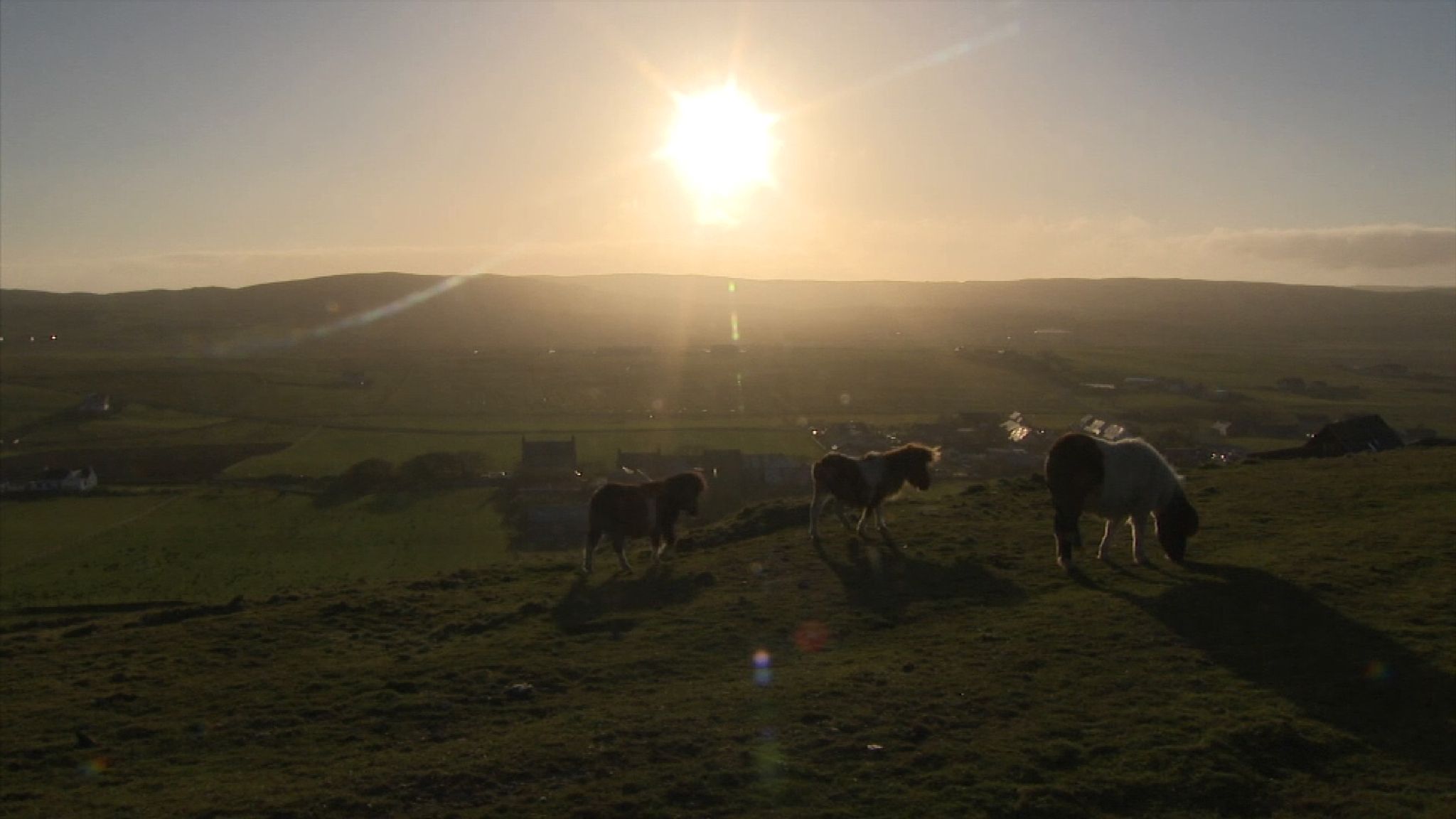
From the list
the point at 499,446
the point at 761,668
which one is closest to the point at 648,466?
the point at 499,446

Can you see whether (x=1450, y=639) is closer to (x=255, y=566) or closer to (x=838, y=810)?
(x=838, y=810)

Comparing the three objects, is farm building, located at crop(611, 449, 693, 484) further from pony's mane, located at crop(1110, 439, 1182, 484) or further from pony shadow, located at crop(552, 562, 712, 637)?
pony's mane, located at crop(1110, 439, 1182, 484)

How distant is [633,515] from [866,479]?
15.0 ft

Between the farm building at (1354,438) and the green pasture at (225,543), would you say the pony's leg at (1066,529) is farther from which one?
the green pasture at (225,543)

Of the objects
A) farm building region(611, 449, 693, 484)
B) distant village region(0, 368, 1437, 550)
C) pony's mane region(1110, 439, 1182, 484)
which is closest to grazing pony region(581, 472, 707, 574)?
pony's mane region(1110, 439, 1182, 484)

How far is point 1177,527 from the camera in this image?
14469 millimetres

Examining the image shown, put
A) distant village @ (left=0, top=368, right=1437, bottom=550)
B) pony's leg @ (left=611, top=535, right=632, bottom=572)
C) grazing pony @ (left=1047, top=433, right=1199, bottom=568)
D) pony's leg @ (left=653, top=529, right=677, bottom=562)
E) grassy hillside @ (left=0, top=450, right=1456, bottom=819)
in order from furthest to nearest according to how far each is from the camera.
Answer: distant village @ (left=0, top=368, right=1437, bottom=550)
pony's leg @ (left=653, top=529, right=677, bottom=562)
pony's leg @ (left=611, top=535, right=632, bottom=572)
grazing pony @ (left=1047, top=433, right=1199, bottom=568)
grassy hillside @ (left=0, top=450, right=1456, bottom=819)

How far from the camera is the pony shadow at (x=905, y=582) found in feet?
45.7

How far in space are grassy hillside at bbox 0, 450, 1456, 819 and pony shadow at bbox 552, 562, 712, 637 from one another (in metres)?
0.08

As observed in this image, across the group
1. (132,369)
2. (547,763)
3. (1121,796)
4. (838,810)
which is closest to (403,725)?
(547,763)

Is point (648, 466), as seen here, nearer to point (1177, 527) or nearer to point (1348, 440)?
point (1348, 440)

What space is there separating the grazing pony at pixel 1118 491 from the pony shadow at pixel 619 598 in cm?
589

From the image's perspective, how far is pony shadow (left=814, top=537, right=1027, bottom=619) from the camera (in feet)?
45.7

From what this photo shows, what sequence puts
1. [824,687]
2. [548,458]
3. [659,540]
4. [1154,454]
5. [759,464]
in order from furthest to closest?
[548,458] < [759,464] < [659,540] < [1154,454] < [824,687]
